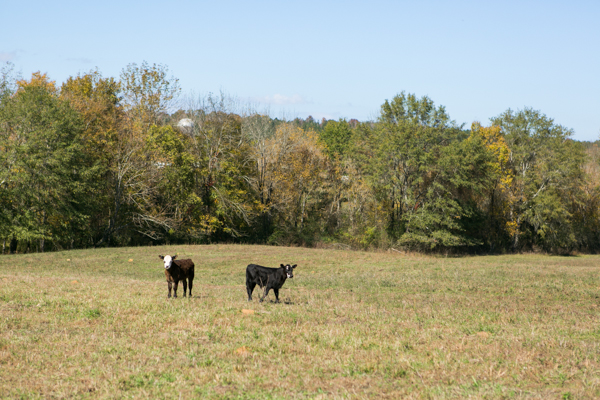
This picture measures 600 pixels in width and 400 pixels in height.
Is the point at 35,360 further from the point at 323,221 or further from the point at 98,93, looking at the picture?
the point at 323,221

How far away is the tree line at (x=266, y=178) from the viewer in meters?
42.5

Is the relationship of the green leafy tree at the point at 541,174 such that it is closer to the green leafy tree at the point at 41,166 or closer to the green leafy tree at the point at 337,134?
the green leafy tree at the point at 337,134

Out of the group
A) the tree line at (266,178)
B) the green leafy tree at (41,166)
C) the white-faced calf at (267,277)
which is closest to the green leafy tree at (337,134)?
the tree line at (266,178)

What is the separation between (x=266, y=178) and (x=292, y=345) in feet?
173

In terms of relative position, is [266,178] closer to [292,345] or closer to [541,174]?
[541,174]

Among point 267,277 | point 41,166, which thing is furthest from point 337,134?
point 267,277

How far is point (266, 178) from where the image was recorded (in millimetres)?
62000

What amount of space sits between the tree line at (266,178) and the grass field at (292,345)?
2857 cm

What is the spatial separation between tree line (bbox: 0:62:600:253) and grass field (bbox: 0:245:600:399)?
93.7 ft

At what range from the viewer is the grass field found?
7.50 meters

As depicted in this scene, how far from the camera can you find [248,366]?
8477 millimetres

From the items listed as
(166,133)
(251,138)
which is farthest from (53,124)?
(251,138)

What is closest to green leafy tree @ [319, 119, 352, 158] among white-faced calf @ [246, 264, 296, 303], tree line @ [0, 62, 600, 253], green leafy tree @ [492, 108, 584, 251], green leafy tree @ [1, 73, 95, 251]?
tree line @ [0, 62, 600, 253]

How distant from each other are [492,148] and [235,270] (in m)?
46.7
